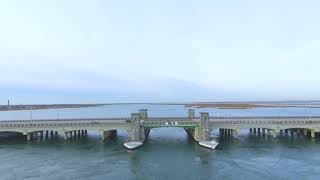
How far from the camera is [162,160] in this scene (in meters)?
56.0

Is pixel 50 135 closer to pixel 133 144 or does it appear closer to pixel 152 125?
pixel 152 125

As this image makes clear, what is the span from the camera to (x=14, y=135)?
281 ft

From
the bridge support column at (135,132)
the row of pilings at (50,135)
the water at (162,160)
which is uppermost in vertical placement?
the bridge support column at (135,132)

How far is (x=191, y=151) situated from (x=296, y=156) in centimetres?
1977

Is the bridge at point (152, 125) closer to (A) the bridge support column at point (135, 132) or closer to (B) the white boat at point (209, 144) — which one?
(A) the bridge support column at point (135, 132)

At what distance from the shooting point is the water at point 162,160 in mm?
46812

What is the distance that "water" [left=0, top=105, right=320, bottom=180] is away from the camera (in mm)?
46812

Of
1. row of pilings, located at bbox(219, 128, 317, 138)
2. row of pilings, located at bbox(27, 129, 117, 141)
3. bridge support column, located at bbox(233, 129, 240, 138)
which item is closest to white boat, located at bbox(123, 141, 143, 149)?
row of pilings, located at bbox(27, 129, 117, 141)

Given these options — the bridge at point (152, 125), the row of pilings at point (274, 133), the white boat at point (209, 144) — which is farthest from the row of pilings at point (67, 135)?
the row of pilings at point (274, 133)

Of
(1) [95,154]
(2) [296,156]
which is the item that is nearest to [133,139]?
(1) [95,154]

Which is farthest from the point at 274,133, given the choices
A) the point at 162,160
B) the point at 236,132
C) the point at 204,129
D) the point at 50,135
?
the point at 50,135

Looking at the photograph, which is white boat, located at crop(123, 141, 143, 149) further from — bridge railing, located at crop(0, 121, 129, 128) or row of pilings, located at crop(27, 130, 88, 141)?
row of pilings, located at crop(27, 130, 88, 141)

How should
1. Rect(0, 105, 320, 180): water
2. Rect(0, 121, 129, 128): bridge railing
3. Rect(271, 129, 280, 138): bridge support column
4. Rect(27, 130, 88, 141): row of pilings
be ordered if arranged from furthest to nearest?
Rect(27, 130, 88, 141): row of pilings → Rect(271, 129, 280, 138): bridge support column → Rect(0, 121, 129, 128): bridge railing → Rect(0, 105, 320, 180): water

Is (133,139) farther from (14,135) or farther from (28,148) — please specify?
(14,135)
